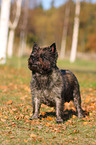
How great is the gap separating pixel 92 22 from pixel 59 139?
70271mm

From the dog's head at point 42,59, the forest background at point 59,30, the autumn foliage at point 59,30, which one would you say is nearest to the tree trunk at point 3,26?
the dog's head at point 42,59

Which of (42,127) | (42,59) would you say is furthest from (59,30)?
(42,127)

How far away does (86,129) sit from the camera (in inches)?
228

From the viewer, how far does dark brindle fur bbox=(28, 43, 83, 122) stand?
18.5 feet

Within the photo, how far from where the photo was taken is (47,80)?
6035 mm

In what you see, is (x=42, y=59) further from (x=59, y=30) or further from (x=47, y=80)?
(x=59, y=30)

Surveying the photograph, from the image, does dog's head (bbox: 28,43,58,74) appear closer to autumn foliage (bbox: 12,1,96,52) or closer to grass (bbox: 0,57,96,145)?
grass (bbox: 0,57,96,145)

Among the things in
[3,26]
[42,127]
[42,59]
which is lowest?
[42,127]

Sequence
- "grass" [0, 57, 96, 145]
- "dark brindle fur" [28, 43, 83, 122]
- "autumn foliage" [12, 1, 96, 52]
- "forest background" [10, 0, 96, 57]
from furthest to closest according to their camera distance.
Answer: "autumn foliage" [12, 1, 96, 52] → "forest background" [10, 0, 96, 57] → "dark brindle fur" [28, 43, 83, 122] → "grass" [0, 57, 96, 145]

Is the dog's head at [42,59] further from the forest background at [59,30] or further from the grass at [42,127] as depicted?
the forest background at [59,30]

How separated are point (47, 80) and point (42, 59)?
0.64 metres

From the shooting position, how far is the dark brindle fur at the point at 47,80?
5640 mm

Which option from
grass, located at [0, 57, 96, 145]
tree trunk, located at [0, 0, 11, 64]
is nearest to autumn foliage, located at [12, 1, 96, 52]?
tree trunk, located at [0, 0, 11, 64]

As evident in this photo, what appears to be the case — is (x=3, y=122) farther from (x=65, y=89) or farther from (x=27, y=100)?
(x=27, y=100)
